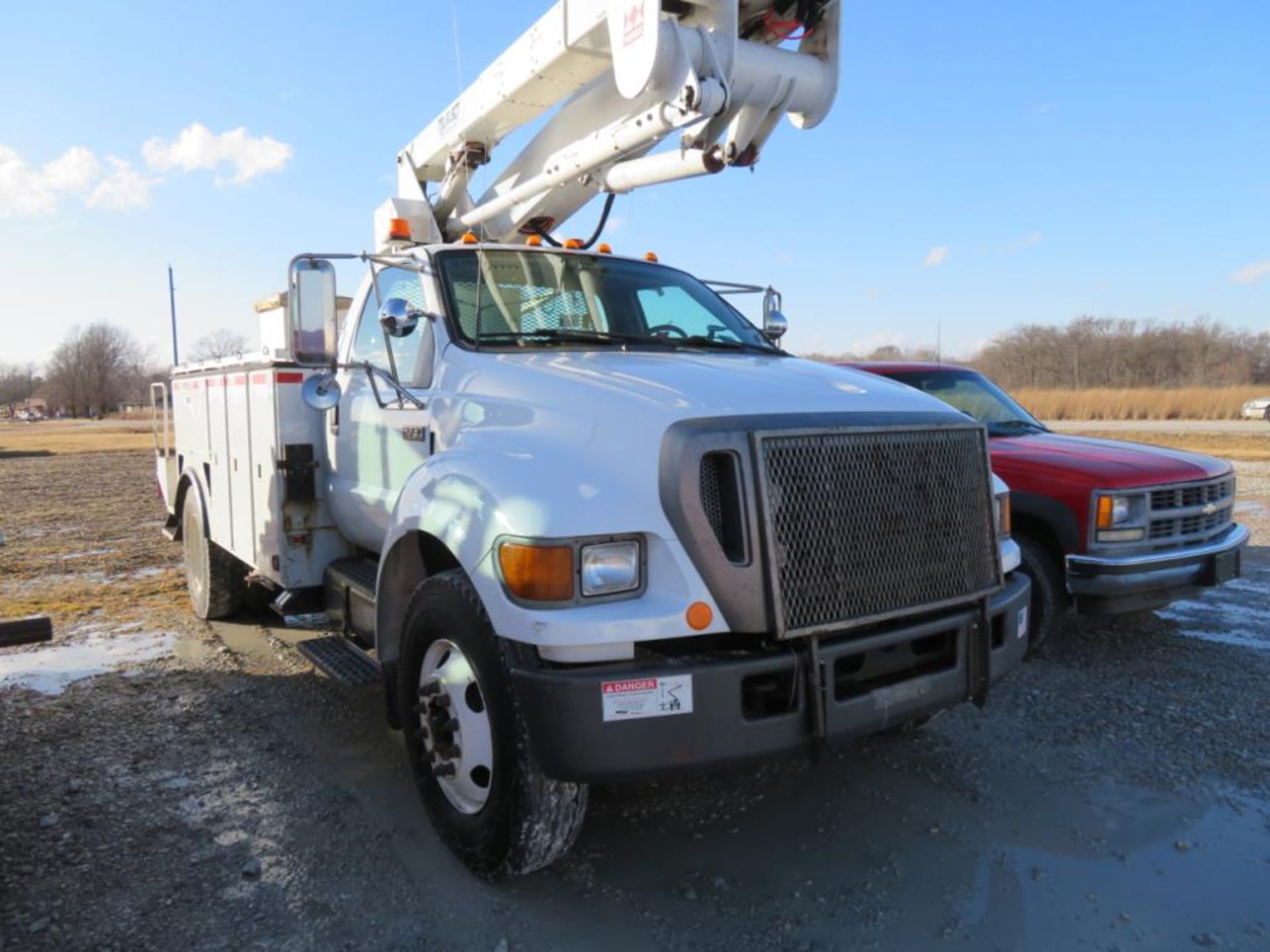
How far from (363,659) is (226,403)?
2.35 meters

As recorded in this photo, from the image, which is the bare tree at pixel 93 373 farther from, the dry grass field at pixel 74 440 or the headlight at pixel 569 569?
the headlight at pixel 569 569

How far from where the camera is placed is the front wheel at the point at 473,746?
279 centimetres

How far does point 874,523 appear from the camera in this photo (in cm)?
294

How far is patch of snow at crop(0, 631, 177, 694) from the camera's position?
5.24 metres

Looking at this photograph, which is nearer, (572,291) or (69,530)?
(572,291)

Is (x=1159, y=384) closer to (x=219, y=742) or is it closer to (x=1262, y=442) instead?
(x=1262, y=442)

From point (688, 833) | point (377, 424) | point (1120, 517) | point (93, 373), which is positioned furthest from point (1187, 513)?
point (93, 373)

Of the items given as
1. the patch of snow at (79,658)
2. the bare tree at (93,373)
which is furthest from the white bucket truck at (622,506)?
the bare tree at (93,373)

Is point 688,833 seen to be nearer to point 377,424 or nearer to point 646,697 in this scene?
point 646,697

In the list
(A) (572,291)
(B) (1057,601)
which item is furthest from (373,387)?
(B) (1057,601)

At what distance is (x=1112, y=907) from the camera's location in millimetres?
2852

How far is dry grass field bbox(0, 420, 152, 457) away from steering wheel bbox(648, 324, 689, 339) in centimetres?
2866

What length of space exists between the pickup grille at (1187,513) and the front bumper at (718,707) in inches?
124

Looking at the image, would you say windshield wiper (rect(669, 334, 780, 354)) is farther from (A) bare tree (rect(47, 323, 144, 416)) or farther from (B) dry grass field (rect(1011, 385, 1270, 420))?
(A) bare tree (rect(47, 323, 144, 416))
